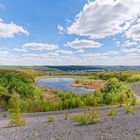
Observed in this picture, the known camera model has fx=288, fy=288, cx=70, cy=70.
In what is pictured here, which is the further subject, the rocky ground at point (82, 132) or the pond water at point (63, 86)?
the pond water at point (63, 86)

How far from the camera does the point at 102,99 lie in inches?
1150

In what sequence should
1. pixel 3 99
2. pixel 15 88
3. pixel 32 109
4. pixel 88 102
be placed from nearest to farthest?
pixel 32 109, pixel 88 102, pixel 3 99, pixel 15 88

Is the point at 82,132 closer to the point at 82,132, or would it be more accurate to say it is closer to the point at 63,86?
the point at 82,132

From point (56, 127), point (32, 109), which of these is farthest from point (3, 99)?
point (56, 127)

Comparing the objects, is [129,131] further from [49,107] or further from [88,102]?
[88,102]

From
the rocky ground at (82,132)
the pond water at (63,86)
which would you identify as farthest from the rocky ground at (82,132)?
the pond water at (63,86)

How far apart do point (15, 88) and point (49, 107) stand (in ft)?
44.9

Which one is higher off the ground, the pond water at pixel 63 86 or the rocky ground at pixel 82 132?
the rocky ground at pixel 82 132

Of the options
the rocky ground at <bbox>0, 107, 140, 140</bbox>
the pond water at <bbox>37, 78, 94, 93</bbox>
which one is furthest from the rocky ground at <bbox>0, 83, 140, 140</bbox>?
the pond water at <bbox>37, 78, 94, 93</bbox>

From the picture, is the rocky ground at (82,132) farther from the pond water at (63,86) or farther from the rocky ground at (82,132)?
the pond water at (63,86)

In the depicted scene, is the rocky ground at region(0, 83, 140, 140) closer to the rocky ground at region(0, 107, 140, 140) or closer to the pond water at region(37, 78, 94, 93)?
the rocky ground at region(0, 107, 140, 140)

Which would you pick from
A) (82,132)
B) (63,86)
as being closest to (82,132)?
(82,132)

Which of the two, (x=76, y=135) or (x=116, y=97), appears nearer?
(x=76, y=135)

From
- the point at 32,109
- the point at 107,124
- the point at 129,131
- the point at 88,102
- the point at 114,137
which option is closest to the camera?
the point at 114,137
